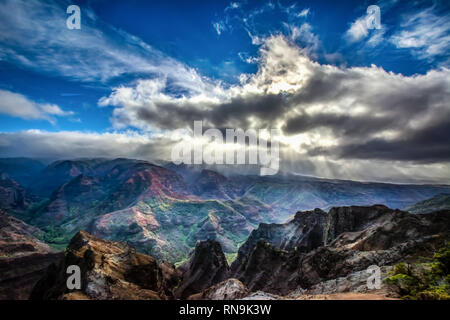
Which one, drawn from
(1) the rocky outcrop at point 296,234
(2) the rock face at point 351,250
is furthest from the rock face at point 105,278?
(1) the rocky outcrop at point 296,234

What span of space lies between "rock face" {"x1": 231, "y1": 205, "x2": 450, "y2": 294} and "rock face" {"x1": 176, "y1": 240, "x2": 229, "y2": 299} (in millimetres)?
11987

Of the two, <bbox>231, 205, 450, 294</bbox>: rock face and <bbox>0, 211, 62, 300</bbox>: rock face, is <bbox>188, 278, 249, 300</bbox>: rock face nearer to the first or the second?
<bbox>231, 205, 450, 294</bbox>: rock face

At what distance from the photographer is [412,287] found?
19.8m

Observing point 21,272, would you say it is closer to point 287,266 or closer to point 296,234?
point 287,266

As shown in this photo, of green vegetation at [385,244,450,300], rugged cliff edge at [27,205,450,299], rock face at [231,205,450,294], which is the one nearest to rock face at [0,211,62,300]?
rugged cliff edge at [27,205,450,299]

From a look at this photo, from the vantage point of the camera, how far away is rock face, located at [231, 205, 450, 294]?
3431 centimetres

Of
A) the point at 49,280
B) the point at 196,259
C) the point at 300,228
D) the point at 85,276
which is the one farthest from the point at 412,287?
the point at 300,228

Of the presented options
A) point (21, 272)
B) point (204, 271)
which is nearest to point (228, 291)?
point (204, 271)

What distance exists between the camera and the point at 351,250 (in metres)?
41.1

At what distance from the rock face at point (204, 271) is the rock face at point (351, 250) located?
12.0 meters

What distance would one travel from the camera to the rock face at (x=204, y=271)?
247 ft

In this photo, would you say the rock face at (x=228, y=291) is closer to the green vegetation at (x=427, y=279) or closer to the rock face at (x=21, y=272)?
the green vegetation at (x=427, y=279)
